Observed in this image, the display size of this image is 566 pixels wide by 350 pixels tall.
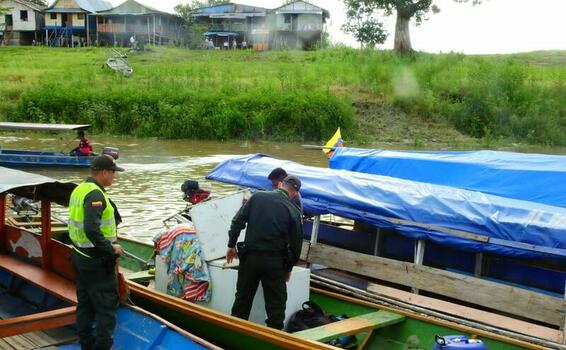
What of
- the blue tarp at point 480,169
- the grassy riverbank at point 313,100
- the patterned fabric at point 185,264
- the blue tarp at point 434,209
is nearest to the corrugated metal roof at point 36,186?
the patterned fabric at point 185,264

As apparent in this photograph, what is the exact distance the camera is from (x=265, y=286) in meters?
5.88

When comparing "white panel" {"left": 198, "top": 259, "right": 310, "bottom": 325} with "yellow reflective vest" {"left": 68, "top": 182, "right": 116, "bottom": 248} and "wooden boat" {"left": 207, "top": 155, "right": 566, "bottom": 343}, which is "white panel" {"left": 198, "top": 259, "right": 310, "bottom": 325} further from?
"yellow reflective vest" {"left": 68, "top": 182, "right": 116, "bottom": 248}

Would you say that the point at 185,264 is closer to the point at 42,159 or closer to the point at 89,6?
the point at 42,159

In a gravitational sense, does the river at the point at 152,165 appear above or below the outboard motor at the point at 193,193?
below

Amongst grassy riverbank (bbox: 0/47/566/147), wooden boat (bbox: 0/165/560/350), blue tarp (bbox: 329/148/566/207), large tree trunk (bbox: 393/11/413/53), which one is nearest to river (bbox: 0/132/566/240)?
grassy riverbank (bbox: 0/47/566/147)

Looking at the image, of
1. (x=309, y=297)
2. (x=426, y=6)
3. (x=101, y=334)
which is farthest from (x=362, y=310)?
(x=426, y=6)

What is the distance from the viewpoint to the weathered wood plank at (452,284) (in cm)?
608

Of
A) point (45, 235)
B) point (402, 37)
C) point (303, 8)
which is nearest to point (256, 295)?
point (45, 235)

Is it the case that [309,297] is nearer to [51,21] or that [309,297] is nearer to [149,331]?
[149,331]

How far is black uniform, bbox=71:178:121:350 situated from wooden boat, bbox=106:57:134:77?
105 ft

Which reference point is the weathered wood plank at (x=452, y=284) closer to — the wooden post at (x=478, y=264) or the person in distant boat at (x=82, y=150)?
the wooden post at (x=478, y=264)

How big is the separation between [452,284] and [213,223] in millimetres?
2618

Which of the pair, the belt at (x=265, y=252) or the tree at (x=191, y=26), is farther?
the tree at (x=191, y=26)

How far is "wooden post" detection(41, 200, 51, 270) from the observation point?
686 centimetres
